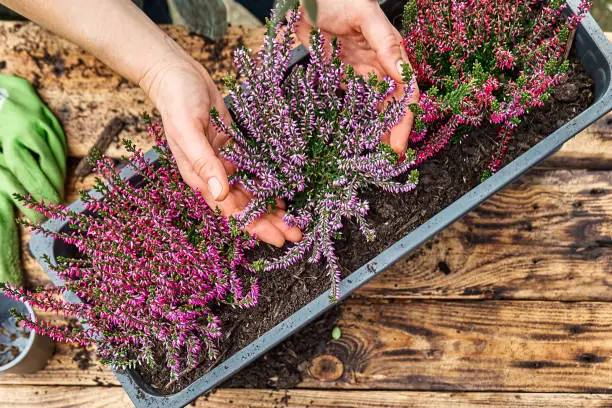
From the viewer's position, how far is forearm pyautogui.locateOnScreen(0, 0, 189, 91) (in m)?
1.13

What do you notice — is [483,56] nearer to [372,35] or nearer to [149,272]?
[372,35]

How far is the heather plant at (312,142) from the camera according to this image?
3.07 feet

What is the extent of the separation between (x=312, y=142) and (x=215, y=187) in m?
0.22

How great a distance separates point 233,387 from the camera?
1.32 m

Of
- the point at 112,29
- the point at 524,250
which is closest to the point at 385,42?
the point at 112,29

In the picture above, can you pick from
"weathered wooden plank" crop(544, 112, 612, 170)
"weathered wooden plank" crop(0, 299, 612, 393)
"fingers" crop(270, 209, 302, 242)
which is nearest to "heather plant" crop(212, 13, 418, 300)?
"fingers" crop(270, 209, 302, 242)

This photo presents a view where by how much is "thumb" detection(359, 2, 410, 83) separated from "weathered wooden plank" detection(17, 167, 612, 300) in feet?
1.79

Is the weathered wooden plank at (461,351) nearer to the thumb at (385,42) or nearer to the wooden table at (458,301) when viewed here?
the wooden table at (458,301)

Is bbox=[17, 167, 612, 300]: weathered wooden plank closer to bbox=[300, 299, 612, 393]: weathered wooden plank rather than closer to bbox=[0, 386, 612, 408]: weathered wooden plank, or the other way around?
bbox=[300, 299, 612, 393]: weathered wooden plank

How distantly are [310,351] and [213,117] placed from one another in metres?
0.70

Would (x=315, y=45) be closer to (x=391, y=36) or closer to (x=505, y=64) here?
(x=391, y=36)

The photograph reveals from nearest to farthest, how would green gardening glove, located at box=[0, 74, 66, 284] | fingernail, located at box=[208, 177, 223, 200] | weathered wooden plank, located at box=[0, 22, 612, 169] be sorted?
fingernail, located at box=[208, 177, 223, 200], green gardening glove, located at box=[0, 74, 66, 284], weathered wooden plank, located at box=[0, 22, 612, 169]

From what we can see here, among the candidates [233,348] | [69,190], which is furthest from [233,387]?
[69,190]

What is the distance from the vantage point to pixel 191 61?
117 cm
